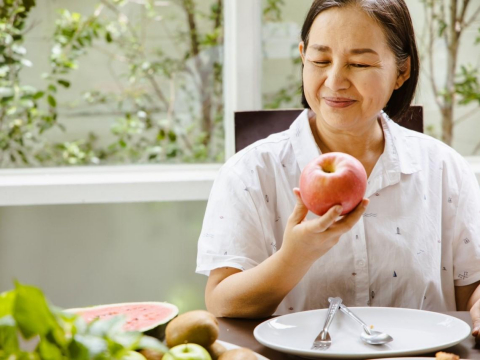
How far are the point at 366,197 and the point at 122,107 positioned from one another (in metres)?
1.32

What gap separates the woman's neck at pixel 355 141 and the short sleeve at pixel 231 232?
0.77 ft

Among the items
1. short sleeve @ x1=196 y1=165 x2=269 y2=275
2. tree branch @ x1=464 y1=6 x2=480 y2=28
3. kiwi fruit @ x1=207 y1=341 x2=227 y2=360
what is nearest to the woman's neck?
short sleeve @ x1=196 y1=165 x2=269 y2=275

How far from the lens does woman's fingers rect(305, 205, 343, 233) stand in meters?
1.01

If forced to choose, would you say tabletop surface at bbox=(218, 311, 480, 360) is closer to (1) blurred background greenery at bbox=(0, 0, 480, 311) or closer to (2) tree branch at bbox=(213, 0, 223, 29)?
(1) blurred background greenery at bbox=(0, 0, 480, 311)

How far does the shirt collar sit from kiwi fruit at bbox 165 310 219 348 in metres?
0.64

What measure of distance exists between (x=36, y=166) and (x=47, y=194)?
0.78 ft

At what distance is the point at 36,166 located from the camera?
7.88ft

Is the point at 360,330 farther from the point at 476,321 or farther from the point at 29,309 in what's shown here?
the point at 29,309

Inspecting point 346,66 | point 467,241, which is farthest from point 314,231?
point 467,241

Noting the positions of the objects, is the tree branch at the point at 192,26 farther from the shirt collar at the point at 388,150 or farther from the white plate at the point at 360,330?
the white plate at the point at 360,330

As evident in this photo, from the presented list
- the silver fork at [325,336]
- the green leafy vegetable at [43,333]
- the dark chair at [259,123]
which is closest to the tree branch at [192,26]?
the dark chair at [259,123]

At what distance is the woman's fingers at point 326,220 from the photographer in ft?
3.31

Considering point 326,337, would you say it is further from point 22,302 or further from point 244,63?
point 244,63

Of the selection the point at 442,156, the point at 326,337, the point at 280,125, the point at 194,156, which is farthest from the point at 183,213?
the point at 326,337
